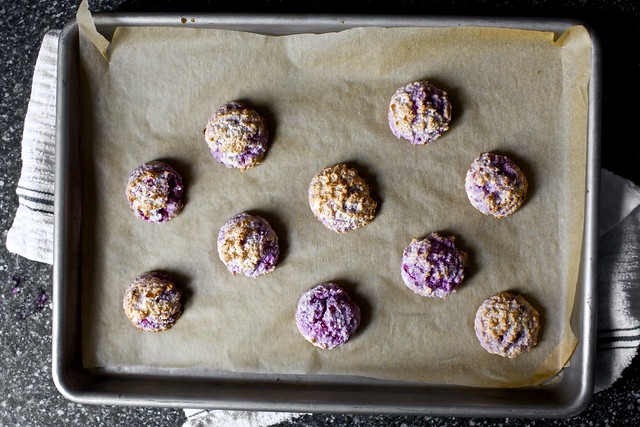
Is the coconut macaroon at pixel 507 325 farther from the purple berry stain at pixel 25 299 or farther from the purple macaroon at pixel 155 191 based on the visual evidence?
the purple berry stain at pixel 25 299

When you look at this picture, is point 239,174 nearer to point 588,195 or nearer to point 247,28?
point 247,28

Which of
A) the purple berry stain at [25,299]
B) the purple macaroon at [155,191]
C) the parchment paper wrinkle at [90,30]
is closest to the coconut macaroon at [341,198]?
the purple macaroon at [155,191]

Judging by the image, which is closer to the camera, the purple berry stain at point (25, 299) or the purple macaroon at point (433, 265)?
the purple macaroon at point (433, 265)

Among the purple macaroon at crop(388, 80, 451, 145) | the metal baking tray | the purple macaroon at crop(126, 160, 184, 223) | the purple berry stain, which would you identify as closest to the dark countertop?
the purple berry stain

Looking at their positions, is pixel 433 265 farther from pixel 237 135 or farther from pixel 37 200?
pixel 37 200

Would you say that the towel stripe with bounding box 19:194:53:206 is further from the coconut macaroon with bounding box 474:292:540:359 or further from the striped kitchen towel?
the coconut macaroon with bounding box 474:292:540:359
